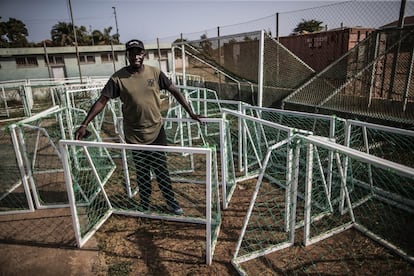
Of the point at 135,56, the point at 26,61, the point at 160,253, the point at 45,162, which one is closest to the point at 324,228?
the point at 160,253

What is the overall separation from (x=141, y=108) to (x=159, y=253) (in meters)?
1.45

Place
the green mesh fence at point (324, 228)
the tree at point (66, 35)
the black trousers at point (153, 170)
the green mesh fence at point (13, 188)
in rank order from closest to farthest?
the green mesh fence at point (324, 228)
the black trousers at point (153, 170)
the green mesh fence at point (13, 188)
the tree at point (66, 35)

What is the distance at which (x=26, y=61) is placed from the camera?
1798cm

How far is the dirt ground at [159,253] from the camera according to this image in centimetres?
223

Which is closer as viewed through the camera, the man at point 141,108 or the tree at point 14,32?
the man at point 141,108

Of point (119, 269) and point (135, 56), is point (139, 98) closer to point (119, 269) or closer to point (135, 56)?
point (135, 56)

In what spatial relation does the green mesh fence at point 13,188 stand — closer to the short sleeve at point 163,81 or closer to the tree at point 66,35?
the short sleeve at point 163,81

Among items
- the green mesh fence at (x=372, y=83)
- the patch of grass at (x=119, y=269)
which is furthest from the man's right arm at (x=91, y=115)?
the green mesh fence at (x=372, y=83)

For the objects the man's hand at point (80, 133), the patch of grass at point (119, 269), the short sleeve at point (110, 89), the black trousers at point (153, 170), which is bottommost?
the patch of grass at point (119, 269)

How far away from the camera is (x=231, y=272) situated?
2.21 m

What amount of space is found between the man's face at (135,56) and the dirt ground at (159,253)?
A: 176 cm

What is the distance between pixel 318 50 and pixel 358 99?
3.83 meters

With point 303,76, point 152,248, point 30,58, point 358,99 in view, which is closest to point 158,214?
point 152,248

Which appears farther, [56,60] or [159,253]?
[56,60]
